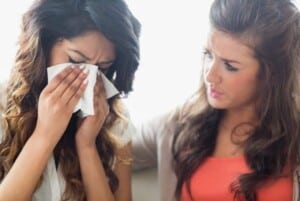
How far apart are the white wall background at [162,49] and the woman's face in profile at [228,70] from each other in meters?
0.17

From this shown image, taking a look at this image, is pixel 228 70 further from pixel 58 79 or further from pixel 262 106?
pixel 58 79

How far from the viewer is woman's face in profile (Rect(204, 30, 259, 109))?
107cm

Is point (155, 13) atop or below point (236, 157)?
atop

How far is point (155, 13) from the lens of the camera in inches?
51.9

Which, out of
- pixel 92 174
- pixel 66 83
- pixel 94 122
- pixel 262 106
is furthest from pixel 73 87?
pixel 262 106

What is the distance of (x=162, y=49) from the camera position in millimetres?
1343

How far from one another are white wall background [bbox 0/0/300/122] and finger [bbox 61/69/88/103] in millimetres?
249

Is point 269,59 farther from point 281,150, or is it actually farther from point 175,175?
point 175,175

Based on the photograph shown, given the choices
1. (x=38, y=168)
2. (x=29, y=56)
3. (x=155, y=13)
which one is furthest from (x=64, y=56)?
(x=155, y=13)

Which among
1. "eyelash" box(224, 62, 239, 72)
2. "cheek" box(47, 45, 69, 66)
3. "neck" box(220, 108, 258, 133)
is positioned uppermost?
"cheek" box(47, 45, 69, 66)

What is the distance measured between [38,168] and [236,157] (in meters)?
0.47

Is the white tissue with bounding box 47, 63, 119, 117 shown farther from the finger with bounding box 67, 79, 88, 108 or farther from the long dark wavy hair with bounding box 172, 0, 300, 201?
the long dark wavy hair with bounding box 172, 0, 300, 201

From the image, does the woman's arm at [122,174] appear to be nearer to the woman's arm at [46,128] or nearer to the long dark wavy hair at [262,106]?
the long dark wavy hair at [262,106]

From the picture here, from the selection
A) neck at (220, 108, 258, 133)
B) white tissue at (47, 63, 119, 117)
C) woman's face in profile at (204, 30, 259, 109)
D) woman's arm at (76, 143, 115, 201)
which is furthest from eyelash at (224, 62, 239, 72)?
woman's arm at (76, 143, 115, 201)
